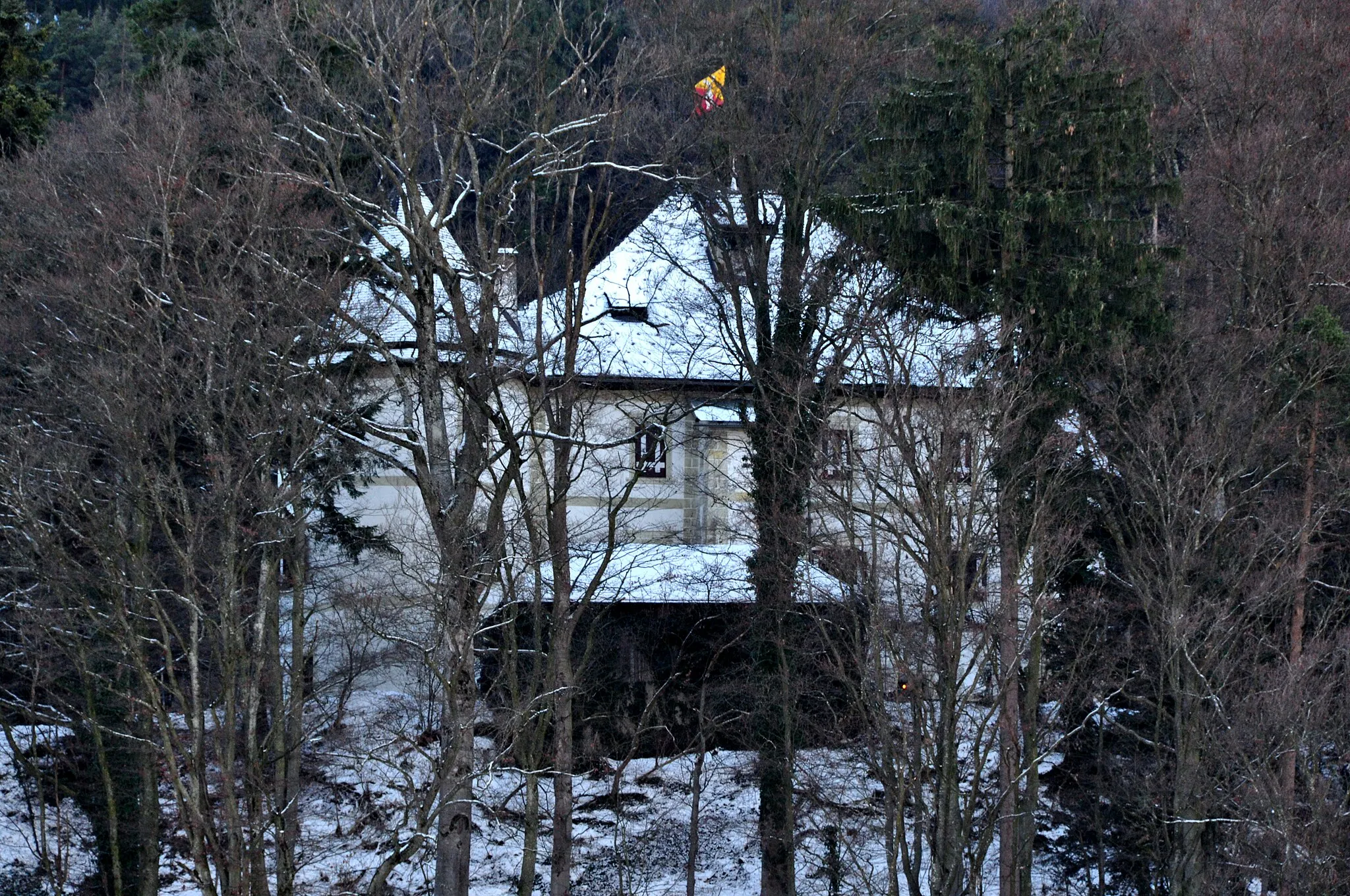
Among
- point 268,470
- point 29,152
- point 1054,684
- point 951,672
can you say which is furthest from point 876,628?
point 29,152

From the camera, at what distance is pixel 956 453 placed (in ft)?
56.1

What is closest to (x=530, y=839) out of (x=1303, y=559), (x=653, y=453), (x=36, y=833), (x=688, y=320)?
(x=653, y=453)

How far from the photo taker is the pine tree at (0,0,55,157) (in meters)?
21.7

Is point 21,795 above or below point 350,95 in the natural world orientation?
below

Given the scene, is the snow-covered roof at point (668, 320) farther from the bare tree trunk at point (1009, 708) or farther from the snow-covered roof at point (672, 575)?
the snow-covered roof at point (672, 575)

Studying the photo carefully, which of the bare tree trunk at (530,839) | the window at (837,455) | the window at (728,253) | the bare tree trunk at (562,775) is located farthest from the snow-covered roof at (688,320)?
the bare tree trunk at (530,839)

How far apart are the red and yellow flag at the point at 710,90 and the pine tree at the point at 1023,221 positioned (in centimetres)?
399

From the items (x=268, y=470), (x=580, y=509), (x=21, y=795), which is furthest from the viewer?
(x=580, y=509)

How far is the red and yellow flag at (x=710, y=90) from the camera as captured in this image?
22.9 m

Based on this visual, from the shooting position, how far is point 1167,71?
2352 centimetres

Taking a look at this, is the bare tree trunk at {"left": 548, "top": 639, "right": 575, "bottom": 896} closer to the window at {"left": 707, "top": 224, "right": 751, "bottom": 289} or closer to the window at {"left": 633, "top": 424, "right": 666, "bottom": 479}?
the window at {"left": 633, "top": 424, "right": 666, "bottom": 479}

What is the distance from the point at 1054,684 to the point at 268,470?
11.8m

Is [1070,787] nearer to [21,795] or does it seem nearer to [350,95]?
[350,95]

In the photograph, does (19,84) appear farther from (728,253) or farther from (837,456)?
(837,456)
